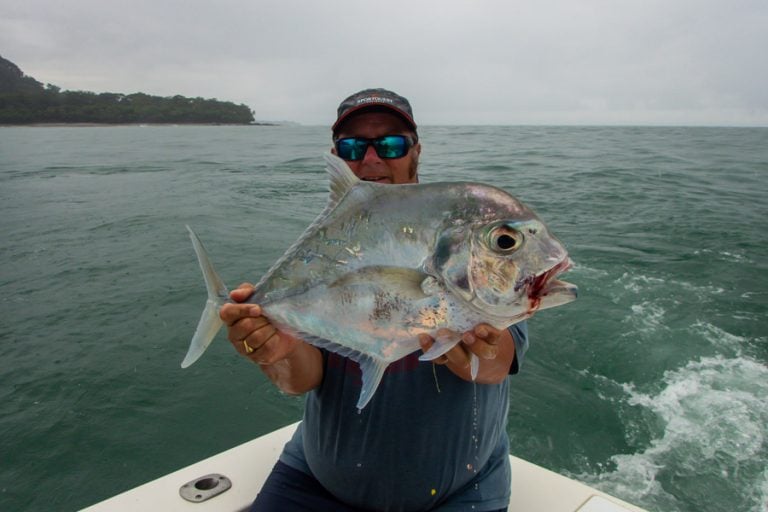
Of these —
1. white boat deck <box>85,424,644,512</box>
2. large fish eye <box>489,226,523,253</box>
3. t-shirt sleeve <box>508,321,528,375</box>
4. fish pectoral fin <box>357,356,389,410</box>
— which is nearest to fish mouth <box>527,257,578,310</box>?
large fish eye <box>489,226,523,253</box>

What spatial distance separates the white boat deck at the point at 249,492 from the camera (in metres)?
3.09

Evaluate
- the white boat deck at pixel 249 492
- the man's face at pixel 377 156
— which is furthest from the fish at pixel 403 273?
the white boat deck at pixel 249 492

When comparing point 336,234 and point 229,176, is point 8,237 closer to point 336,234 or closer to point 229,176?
point 229,176

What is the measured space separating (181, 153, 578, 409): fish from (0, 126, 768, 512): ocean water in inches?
155

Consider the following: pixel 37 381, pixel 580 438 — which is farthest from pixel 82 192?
pixel 580 438

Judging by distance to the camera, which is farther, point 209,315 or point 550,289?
point 209,315

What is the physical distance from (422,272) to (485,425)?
1.17 metres

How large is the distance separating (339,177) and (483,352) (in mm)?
911

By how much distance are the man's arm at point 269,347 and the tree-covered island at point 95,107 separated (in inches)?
4753

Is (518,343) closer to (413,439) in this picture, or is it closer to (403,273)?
(413,439)

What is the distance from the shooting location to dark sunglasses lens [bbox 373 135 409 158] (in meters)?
2.93

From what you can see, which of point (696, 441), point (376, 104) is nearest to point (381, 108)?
point (376, 104)

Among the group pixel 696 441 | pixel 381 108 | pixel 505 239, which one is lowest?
pixel 696 441

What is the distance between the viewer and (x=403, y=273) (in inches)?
72.3
